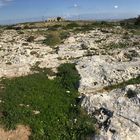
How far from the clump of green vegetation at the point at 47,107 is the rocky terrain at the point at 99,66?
102cm

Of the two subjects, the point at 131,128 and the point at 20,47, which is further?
the point at 20,47

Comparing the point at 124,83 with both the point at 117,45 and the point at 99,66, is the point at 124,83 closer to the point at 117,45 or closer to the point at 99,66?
the point at 99,66

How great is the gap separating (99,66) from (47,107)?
8.86m

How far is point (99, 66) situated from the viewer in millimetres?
34438

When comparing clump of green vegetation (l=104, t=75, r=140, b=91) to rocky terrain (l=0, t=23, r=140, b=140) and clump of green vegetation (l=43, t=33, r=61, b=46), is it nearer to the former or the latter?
rocky terrain (l=0, t=23, r=140, b=140)

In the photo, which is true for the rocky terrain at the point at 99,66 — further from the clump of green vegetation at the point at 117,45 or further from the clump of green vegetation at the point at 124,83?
the clump of green vegetation at the point at 124,83

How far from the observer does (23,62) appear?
37906 mm

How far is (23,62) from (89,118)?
14.3 metres

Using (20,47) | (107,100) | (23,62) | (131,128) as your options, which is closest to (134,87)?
(107,100)

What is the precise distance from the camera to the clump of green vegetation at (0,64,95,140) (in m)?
25.1

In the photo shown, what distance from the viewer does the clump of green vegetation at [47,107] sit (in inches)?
987

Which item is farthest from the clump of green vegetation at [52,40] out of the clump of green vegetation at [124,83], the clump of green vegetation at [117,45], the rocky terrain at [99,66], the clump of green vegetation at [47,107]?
the clump of green vegetation at [124,83]

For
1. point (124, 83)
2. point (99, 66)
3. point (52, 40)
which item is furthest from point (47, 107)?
point (52, 40)

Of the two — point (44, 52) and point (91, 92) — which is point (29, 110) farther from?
point (44, 52)
